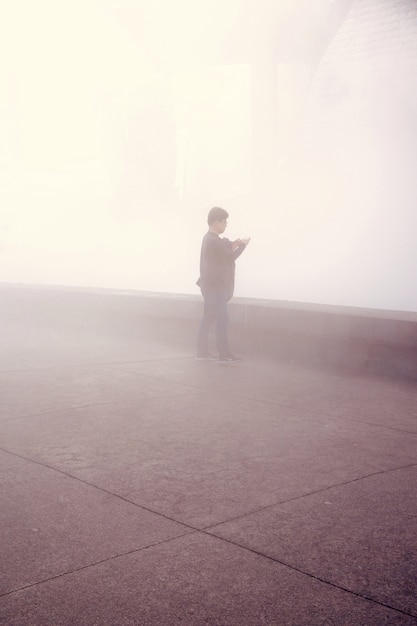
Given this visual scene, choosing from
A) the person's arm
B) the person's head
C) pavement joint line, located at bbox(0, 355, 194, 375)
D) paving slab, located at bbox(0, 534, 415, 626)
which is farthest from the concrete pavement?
the person's head

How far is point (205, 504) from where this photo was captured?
3.96 metres

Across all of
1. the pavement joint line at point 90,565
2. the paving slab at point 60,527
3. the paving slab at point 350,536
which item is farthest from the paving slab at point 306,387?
the pavement joint line at point 90,565

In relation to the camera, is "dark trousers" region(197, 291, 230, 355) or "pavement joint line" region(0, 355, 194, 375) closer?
"pavement joint line" region(0, 355, 194, 375)

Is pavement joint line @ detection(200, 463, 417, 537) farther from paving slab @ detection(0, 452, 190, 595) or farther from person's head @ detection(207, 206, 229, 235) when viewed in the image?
person's head @ detection(207, 206, 229, 235)

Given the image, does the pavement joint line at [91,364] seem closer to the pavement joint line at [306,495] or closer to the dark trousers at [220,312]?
the dark trousers at [220,312]

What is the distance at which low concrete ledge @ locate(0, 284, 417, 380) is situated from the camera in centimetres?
852

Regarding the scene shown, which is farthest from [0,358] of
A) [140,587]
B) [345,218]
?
[345,218]

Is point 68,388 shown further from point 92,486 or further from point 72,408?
point 92,486

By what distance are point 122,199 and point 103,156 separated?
492 centimetres

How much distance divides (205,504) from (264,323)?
6097mm

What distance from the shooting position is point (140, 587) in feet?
9.66

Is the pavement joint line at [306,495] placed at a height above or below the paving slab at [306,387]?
below

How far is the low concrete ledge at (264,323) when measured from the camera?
8523 mm

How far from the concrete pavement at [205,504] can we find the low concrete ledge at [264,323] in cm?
111
